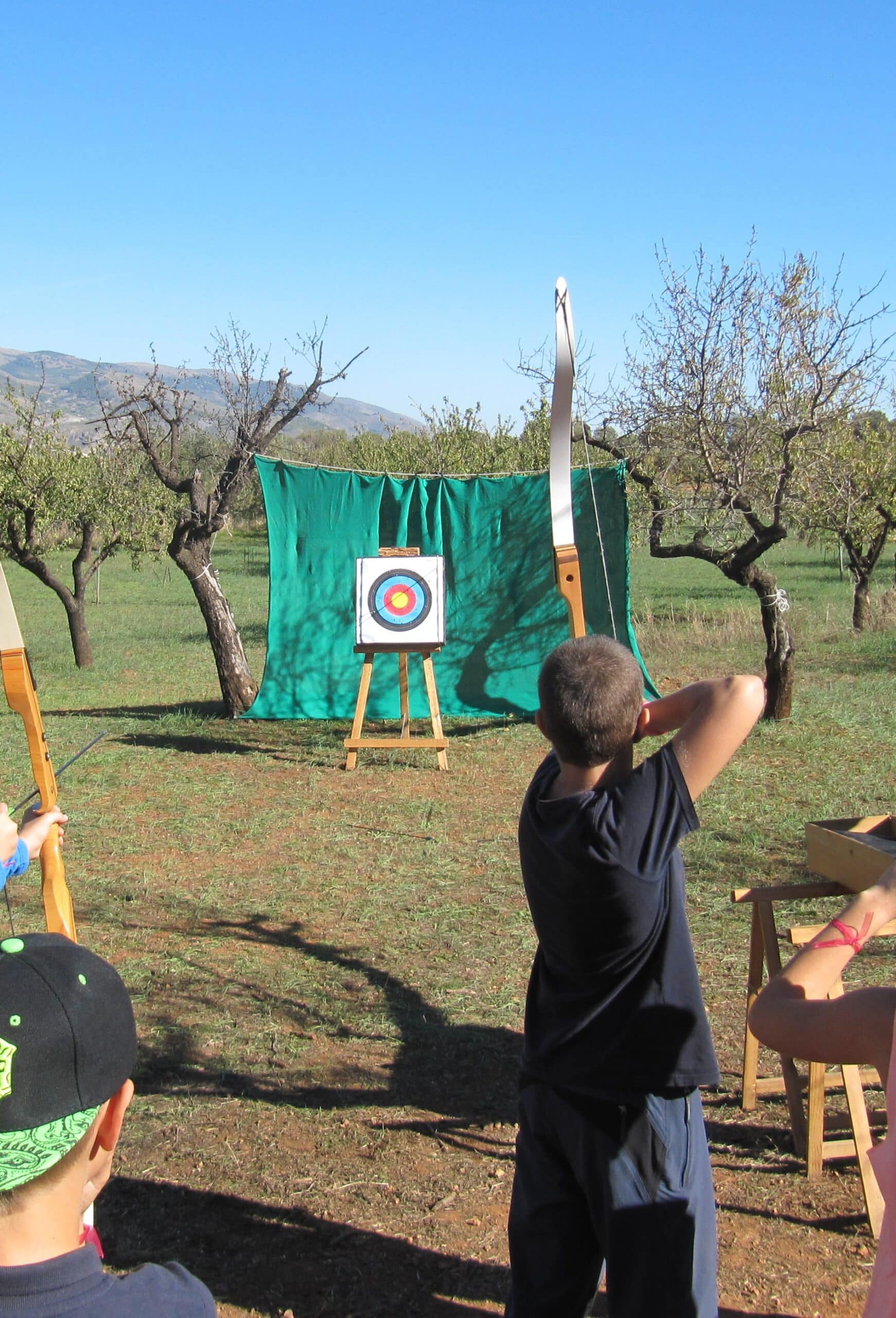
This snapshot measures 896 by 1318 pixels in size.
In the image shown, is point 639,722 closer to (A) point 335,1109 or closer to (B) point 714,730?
(B) point 714,730

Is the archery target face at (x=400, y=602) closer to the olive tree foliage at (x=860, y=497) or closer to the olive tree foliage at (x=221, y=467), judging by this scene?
the olive tree foliage at (x=221, y=467)

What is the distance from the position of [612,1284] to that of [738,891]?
167 cm

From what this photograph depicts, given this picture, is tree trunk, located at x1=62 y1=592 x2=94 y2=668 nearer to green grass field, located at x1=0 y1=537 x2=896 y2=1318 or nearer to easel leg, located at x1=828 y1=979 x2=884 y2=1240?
green grass field, located at x1=0 y1=537 x2=896 y2=1318

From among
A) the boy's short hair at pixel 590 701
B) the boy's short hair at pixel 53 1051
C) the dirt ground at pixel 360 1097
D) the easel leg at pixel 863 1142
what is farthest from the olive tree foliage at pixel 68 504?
the boy's short hair at pixel 53 1051

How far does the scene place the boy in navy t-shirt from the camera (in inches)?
62.3

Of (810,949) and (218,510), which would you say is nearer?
(810,949)

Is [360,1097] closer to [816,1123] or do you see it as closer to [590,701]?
[816,1123]

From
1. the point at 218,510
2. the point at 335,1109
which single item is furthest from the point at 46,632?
the point at 335,1109

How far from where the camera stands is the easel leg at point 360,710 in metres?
7.58

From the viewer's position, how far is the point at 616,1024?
167cm

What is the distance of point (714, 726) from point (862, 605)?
12.7 meters

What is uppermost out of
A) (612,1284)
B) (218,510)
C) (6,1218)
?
(218,510)

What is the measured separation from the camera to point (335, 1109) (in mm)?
3242

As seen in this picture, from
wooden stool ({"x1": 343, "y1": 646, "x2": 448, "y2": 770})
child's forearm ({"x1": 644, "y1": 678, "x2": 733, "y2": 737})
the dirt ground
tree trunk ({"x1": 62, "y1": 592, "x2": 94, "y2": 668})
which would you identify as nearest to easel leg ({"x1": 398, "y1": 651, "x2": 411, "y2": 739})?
wooden stool ({"x1": 343, "y1": 646, "x2": 448, "y2": 770})
